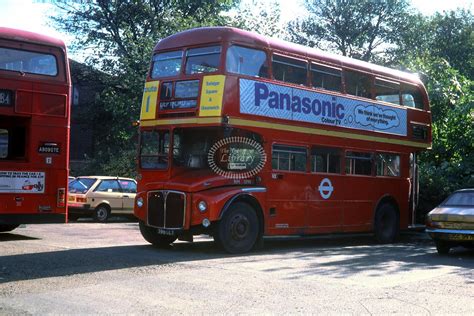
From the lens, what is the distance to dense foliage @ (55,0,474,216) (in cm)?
2083

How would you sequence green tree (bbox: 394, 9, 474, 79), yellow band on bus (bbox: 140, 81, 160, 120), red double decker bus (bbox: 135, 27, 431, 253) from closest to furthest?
red double decker bus (bbox: 135, 27, 431, 253) → yellow band on bus (bbox: 140, 81, 160, 120) → green tree (bbox: 394, 9, 474, 79)

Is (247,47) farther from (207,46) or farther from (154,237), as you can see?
(154,237)

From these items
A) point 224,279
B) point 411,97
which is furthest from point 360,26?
point 224,279

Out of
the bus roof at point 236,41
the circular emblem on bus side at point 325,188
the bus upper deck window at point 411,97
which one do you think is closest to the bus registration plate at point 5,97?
the bus roof at point 236,41

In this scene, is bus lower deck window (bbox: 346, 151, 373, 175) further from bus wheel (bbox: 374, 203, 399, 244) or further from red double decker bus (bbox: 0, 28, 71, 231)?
red double decker bus (bbox: 0, 28, 71, 231)

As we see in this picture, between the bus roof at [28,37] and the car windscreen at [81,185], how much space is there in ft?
25.6

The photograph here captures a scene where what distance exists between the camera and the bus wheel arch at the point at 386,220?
52.8 ft

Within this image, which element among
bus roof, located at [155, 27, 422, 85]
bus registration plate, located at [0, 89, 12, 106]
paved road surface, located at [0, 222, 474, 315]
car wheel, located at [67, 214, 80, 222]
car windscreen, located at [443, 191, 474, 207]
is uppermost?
bus roof, located at [155, 27, 422, 85]

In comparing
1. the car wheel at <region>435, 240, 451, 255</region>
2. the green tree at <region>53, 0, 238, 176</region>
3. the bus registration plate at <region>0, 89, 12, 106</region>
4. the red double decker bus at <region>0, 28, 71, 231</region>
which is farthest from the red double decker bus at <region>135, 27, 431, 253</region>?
the green tree at <region>53, 0, 238, 176</region>

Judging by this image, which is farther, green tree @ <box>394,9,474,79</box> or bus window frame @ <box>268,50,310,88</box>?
green tree @ <box>394,9,474,79</box>

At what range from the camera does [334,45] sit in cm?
4791

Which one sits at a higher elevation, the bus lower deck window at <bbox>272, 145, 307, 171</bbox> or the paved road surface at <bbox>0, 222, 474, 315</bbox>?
the bus lower deck window at <bbox>272, 145, 307, 171</bbox>

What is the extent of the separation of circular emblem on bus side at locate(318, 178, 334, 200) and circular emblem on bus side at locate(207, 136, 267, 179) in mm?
2332

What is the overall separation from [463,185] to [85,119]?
24.4m
